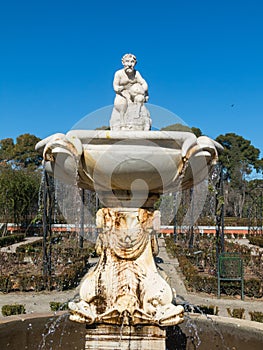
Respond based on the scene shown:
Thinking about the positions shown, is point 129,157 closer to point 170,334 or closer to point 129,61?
point 129,61

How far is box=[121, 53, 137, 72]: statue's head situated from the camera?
4.45 m

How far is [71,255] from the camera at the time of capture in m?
17.7

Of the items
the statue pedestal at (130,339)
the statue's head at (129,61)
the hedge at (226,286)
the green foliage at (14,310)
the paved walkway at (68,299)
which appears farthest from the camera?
the hedge at (226,286)

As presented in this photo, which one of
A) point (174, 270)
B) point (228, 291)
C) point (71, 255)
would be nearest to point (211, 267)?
point (174, 270)

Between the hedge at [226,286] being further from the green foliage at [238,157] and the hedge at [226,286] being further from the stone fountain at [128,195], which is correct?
the green foliage at [238,157]

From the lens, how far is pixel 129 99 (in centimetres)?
454

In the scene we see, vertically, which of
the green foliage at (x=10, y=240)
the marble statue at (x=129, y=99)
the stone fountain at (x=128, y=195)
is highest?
the marble statue at (x=129, y=99)

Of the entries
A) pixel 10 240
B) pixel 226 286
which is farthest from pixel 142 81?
pixel 10 240

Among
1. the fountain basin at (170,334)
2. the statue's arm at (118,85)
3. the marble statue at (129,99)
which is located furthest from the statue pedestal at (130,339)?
the statue's arm at (118,85)

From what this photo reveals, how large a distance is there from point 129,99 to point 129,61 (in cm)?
37

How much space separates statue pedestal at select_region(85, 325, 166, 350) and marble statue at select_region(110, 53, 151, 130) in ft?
6.16

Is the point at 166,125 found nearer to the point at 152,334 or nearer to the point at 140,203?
the point at 140,203

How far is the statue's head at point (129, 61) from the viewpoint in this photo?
4449mm

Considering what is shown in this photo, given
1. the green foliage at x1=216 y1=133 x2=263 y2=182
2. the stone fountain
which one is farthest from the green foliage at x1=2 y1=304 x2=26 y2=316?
the green foliage at x1=216 y1=133 x2=263 y2=182
